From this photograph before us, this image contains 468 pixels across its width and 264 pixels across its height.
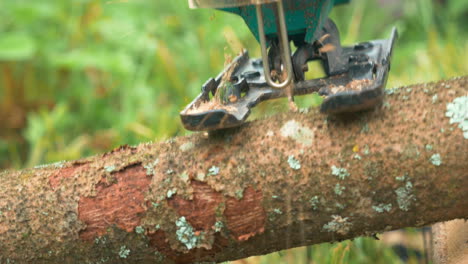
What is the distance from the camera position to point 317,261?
1.96 metres

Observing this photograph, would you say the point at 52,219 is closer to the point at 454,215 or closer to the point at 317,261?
the point at 454,215

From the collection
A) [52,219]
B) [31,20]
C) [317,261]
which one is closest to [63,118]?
[31,20]

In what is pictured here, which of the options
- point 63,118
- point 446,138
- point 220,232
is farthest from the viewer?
point 63,118

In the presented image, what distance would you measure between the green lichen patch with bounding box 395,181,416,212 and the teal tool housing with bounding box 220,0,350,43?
1.48 feet

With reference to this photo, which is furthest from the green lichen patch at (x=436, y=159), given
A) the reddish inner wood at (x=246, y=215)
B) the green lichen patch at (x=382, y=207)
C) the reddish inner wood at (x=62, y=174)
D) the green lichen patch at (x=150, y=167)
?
the reddish inner wood at (x=62, y=174)

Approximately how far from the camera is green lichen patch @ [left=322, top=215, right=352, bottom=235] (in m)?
1.22

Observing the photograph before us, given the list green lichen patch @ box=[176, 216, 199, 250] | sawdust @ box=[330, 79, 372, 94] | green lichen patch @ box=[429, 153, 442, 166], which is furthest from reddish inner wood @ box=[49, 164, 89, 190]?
green lichen patch @ box=[429, 153, 442, 166]

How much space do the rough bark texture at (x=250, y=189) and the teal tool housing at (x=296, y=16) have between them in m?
0.27

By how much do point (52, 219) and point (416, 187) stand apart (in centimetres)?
74

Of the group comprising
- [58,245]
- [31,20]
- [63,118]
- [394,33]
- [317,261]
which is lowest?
[58,245]

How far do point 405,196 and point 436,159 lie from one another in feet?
0.30

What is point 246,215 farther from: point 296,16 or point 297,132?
point 296,16

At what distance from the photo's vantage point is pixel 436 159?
3.74 ft

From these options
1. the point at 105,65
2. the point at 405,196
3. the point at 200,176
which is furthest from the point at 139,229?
the point at 105,65
